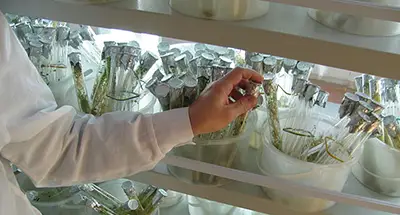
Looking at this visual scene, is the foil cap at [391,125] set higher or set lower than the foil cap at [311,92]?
lower

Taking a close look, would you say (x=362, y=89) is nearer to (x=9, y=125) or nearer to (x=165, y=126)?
(x=165, y=126)

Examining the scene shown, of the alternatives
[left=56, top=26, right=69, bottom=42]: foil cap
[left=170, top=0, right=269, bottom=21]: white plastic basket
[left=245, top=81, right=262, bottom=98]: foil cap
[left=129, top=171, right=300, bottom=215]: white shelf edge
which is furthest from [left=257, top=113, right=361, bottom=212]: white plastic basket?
[left=56, top=26, right=69, bottom=42]: foil cap

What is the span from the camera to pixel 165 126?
73cm

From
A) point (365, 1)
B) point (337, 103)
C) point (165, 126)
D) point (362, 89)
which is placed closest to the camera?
point (365, 1)

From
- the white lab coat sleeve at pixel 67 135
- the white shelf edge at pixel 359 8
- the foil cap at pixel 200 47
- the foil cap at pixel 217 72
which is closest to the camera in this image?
the white shelf edge at pixel 359 8

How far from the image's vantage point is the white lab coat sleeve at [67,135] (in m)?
0.70

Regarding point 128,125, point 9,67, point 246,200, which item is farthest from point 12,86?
point 246,200

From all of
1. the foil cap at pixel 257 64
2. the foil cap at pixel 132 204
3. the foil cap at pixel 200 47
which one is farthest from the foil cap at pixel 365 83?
the foil cap at pixel 132 204

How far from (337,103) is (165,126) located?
37 centimetres

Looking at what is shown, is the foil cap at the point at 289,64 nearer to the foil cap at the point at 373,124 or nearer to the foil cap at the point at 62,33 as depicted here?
the foil cap at the point at 373,124

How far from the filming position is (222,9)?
67cm

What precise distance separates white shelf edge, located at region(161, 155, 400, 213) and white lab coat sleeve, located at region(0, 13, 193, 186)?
8 centimetres

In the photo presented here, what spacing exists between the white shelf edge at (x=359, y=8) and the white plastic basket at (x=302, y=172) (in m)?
0.28

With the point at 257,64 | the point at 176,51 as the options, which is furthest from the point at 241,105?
the point at 176,51
